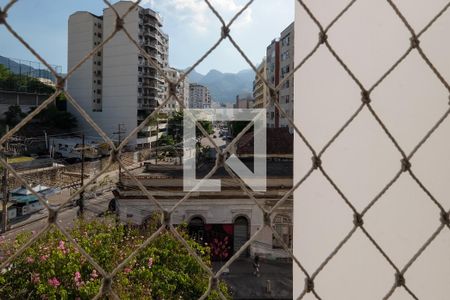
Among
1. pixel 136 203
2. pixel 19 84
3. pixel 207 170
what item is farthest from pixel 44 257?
pixel 19 84

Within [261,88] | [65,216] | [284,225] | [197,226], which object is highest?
[261,88]

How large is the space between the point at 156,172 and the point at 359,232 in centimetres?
533

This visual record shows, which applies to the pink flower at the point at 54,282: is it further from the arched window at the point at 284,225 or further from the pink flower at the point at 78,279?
the arched window at the point at 284,225

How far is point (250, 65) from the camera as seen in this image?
23.1 inches

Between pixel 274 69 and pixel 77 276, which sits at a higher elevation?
pixel 274 69

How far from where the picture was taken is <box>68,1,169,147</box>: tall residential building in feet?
A: 42.4

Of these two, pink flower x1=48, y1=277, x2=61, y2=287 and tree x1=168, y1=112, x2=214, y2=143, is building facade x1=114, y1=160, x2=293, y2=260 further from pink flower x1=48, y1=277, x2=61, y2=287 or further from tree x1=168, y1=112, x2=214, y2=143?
tree x1=168, y1=112, x2=214, y2=143

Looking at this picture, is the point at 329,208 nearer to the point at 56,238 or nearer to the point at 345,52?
the point at 345,52

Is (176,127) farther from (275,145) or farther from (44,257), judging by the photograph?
(44,257)

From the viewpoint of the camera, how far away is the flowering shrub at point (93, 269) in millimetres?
2059

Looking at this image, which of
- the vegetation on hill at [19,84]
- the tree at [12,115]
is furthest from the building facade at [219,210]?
the vegetation on hill at [19,84]

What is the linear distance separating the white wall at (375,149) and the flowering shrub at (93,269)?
1.38 m

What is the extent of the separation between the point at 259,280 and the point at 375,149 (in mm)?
4501

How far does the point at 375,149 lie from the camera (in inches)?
32.5
